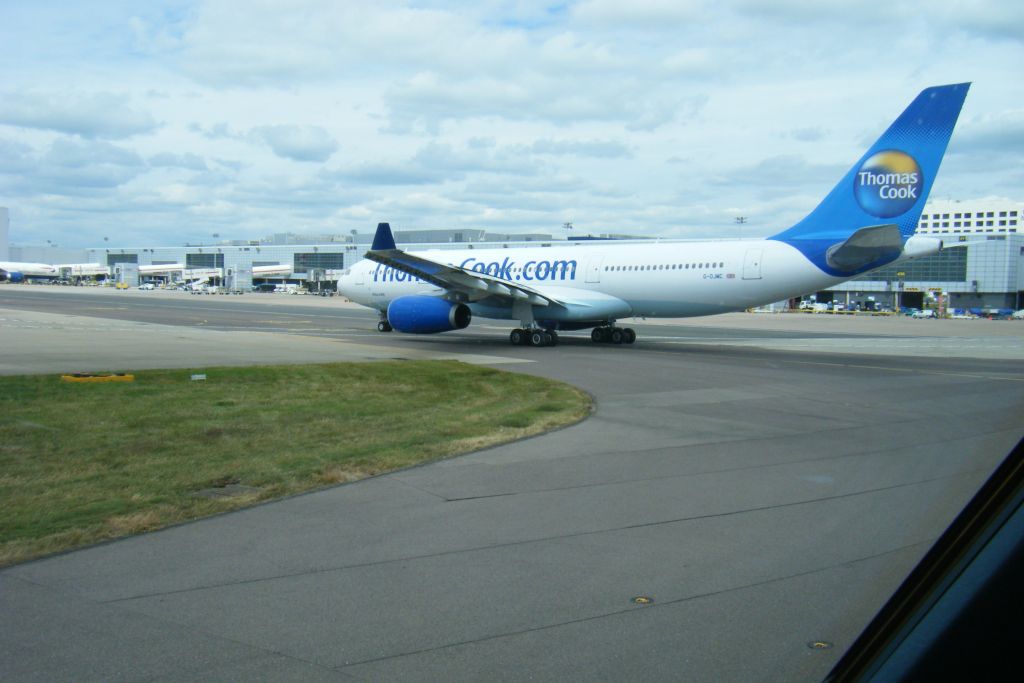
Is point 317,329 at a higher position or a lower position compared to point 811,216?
lower

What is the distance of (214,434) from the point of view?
12188mm

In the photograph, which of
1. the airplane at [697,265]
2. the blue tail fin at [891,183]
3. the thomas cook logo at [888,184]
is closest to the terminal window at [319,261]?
the airplane at [697,265]

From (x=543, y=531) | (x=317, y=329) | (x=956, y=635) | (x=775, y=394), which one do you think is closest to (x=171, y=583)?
(x=543, y=531)

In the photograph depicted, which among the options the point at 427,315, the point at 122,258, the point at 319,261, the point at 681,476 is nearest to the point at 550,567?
the point at 681,476

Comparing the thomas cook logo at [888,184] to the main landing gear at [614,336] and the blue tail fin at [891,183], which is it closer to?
the blue tail fin at [891,183]

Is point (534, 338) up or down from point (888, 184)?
down

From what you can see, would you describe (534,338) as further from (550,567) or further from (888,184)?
(550,567)

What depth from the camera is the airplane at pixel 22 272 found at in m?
144

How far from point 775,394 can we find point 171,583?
503 inches

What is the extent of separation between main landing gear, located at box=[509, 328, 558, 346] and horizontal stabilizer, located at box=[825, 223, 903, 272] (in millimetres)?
9231

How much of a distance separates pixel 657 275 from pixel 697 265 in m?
1.45

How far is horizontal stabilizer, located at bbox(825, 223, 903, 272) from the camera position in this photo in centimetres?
2359

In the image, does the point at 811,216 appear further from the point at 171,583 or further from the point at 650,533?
the point at 171,583

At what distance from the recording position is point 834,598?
17.1ft
